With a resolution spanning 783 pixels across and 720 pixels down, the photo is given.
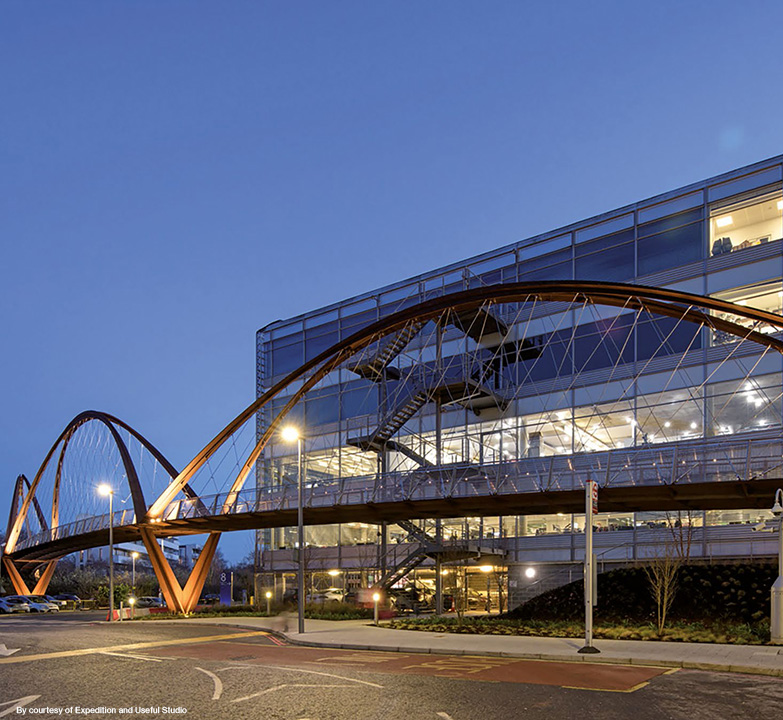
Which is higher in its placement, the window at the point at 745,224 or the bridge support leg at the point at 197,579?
the window at the point at 745,224

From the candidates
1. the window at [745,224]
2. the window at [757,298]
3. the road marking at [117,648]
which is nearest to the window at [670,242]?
the window at [745,224]

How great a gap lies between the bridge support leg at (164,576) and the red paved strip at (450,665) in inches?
927

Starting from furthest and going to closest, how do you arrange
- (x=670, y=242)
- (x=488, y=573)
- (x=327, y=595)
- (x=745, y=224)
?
Result: (x=327, y=595) < (x=488, y=573) < (x=670, y=242) < (x=745, y=224)

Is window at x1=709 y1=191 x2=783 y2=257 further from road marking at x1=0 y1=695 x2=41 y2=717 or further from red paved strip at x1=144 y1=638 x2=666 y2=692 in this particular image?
road marking at x1=0 y1=695 x2=41 y2=717

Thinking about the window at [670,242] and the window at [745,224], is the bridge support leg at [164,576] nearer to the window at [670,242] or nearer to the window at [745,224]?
the window at [670,242]

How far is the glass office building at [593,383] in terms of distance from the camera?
118 ft

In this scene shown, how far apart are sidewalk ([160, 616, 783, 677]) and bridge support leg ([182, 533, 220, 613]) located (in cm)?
1946

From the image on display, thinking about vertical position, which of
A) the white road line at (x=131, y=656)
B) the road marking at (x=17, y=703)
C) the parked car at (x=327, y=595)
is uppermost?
the road marking at (x=17, y=703)

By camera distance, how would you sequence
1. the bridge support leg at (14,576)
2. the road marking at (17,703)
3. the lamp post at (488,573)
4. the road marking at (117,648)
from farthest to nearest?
1. the bridge support leg at (14,576)
2. the lamp post at (488,573)
3. the road marking at (117,648)
4. the road marking at (17,703)

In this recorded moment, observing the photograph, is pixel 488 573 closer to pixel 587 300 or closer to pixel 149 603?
pixel 587 300

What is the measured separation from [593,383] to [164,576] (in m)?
26.2

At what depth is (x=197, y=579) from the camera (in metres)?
47.1

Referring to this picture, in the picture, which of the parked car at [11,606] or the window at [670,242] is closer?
the window at [670,242]

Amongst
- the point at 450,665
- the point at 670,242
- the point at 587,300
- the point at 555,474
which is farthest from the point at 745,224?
the point at 450,665
